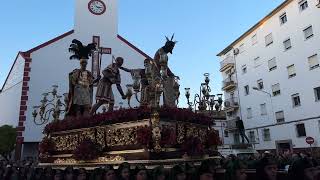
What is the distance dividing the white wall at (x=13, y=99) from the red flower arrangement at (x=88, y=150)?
21.3 metres

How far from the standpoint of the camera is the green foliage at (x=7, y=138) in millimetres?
28141

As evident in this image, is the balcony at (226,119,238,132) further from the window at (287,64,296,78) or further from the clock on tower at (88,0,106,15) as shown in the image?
the clock on tower at (88,0,106,15)

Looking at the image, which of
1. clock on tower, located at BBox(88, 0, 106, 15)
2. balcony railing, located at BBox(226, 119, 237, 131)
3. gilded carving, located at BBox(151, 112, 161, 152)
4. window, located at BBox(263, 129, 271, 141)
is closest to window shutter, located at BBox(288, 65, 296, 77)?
window, located at BBox(263, 129, 271, 141)

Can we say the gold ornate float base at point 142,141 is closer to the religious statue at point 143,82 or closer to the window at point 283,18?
the religious statue at point 143,82

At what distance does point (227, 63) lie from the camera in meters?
42.9

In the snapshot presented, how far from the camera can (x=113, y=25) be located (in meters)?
32.7

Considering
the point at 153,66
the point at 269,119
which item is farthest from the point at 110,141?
the point at 269,119

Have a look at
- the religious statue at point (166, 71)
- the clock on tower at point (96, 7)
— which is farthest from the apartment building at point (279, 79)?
the religious statue at point (166, 71)

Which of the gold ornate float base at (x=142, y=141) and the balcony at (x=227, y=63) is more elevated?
the balcony at (x=227, y=63)

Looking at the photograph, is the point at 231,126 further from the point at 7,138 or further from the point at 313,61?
the point at 7,138

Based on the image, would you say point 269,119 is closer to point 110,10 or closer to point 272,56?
point 272,56

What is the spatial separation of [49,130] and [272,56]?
90.2 ft

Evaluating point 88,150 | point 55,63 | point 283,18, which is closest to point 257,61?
point 283,18

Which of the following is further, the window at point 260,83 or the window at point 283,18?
the window at point 260,83
